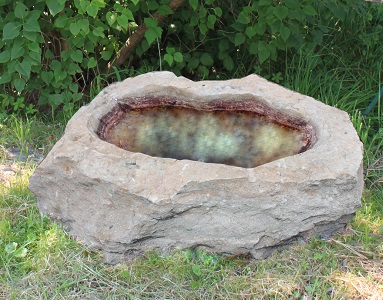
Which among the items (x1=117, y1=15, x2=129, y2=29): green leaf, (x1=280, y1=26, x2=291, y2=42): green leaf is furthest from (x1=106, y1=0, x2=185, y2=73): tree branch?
(x1=280, y1=26, x2=291, y2=42): green leaf

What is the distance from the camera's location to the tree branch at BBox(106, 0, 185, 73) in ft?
12.6

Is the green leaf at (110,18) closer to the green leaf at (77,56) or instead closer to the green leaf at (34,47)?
the green leaf at (77,56)

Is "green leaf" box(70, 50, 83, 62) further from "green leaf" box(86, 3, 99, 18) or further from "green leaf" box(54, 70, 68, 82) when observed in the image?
"green leaf" box(86, 3, 99, 18)

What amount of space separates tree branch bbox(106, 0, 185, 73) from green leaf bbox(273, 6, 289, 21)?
0.65 m

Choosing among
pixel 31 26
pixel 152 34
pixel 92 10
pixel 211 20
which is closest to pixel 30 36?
pixel 31 26

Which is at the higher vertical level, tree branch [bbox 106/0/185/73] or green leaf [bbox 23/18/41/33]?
green leaf [bbox 23/18/41/33]

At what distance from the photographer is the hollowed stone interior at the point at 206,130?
2996 millimetres

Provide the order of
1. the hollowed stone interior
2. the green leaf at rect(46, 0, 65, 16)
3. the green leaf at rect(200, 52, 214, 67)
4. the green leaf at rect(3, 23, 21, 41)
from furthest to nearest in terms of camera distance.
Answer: the green leaf at rect(200, 52, 214, 67), the green leaf at rect(3, 23, 21, 41), the green leaf at rect(46, 0, 65, 16), the hollowed stone interior

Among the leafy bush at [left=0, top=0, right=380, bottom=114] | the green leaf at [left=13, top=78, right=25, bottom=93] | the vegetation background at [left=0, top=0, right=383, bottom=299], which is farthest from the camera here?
the green leaf at [left=13, top=78, right=25, bottom=93]

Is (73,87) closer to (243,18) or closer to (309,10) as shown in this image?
(243,18)

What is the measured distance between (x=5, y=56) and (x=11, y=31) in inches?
7.0

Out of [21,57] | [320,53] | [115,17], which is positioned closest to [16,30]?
[21,57]

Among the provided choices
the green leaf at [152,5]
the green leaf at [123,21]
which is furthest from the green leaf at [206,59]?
the green leaf at [123,21]

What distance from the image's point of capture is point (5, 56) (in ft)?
11.5
